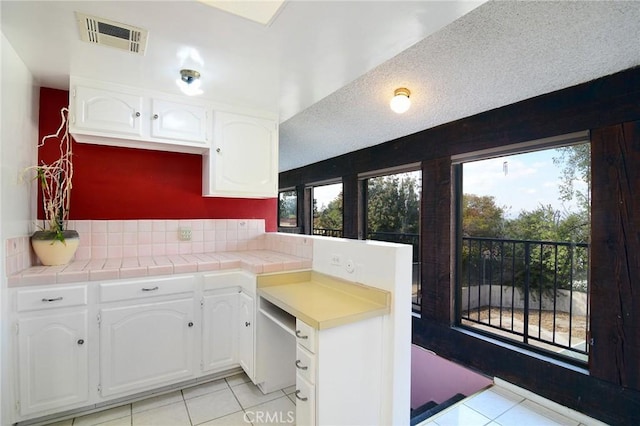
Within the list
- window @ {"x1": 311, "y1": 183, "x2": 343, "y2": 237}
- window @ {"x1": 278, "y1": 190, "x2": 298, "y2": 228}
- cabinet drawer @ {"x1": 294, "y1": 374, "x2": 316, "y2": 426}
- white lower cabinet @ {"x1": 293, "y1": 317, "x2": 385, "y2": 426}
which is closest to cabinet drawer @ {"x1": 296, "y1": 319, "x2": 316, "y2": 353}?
white lower cabinet @ {"x1": 293, "y1": 317, "x2": 385, "y2": 426}

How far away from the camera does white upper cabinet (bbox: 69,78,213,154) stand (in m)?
2.05

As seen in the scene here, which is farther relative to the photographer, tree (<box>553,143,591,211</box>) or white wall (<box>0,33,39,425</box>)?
tree (<box>553,143,591,211</box>)

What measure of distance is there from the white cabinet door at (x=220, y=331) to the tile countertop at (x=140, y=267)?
0.24 metres

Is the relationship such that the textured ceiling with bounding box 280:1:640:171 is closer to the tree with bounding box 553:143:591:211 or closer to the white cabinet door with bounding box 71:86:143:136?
the tree with bounding box 553:143:591:211

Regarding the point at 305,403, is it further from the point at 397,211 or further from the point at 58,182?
the point at 397,211

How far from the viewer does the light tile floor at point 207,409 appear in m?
1.87

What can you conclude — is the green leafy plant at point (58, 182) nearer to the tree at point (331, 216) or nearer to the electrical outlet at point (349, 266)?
the electrical outlet at point (349, 266)

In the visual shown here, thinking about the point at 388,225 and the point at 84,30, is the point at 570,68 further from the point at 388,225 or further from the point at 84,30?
the point at 84,30

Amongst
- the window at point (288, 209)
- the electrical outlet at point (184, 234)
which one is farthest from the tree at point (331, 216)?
the electrical outlet at point (184, 234)

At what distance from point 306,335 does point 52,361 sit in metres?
1.54

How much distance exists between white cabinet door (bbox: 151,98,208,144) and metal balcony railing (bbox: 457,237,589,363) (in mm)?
2545

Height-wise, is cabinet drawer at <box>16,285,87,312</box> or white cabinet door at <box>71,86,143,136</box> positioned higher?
white cabinet door at <box>71,86,143,136</box>

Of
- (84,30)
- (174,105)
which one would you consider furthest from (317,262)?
(84,30)

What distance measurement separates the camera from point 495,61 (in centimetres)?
199
